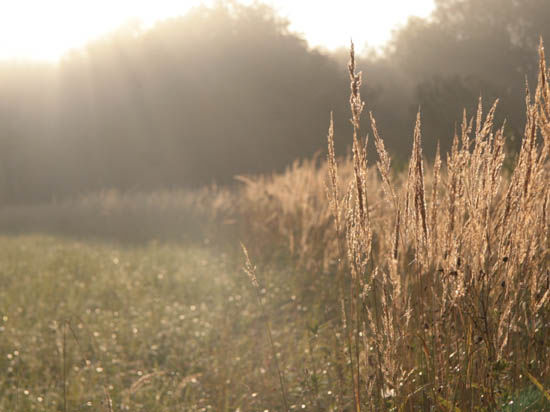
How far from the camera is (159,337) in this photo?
3.84 meters

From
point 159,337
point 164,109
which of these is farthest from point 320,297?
point 164,109

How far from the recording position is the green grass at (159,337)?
2.61m

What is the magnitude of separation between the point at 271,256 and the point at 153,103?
15334 millimetres

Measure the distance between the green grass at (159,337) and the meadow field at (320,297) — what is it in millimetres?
19

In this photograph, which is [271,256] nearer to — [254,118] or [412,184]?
[412,184]

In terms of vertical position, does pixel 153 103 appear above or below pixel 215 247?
above

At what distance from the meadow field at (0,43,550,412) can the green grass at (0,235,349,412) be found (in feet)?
0.06

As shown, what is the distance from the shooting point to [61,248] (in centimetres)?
813

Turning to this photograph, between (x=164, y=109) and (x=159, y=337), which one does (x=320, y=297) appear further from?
(x=164, y=109)

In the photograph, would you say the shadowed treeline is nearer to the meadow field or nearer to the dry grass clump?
the meadow field

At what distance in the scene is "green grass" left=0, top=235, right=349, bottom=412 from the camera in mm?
2607

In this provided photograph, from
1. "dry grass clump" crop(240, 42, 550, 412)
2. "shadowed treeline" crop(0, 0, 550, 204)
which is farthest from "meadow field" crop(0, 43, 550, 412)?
"shadowed treeline" crop(0, 0, 550, 204)

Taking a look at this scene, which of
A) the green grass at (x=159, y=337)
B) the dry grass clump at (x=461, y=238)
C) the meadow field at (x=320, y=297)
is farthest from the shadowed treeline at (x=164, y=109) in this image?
the dry grass clump at (x=461, y=238)

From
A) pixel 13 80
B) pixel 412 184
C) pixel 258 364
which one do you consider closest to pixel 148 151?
pixel 13 80
